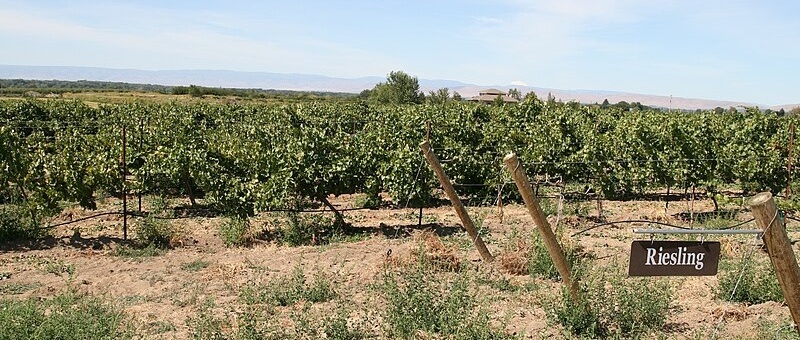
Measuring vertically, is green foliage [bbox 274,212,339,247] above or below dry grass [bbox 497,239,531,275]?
below

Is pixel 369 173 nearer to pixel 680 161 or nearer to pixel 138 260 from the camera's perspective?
pixel 138 260

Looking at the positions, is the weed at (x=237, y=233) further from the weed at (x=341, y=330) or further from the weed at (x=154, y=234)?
the weed at (x=341, y=330)

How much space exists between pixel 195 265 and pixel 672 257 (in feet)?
25.3

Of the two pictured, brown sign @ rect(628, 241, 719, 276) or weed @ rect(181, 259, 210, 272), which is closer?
brown sign @ rect(628, 241, 719, 276)

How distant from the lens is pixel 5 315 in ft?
20.5

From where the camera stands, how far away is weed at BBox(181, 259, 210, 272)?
9841mm

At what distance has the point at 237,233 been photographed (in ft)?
38.7

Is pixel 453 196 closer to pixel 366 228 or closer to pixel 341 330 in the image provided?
pixel 341 330

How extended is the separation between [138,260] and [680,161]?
12.0 metres

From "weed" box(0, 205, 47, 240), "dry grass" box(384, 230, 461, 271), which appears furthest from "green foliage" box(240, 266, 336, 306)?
"weed" box(0, 205, 47, 240)

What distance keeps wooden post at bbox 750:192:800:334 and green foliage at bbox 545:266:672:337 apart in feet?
8.01

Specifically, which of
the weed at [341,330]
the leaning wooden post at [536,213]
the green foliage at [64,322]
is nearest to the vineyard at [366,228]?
the weed at [341,330]

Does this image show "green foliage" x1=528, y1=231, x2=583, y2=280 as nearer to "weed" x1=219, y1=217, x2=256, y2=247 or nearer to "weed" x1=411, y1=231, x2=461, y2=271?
"weed" x1=411, y1=231, x2=461, y2=271

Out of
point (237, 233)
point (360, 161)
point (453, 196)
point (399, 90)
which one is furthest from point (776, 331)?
point (399, 90)
